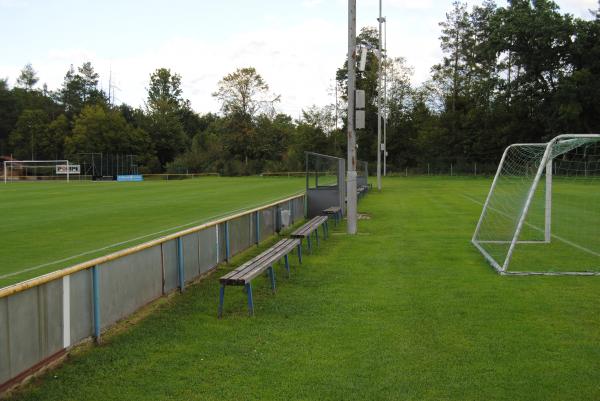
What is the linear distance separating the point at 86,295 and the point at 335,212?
422 inches

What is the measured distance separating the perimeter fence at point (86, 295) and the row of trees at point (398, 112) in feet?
161

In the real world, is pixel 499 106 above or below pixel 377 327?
above

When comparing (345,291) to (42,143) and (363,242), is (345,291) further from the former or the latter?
(42,143)

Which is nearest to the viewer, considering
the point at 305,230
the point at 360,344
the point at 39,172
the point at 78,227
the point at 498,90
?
the point at 360,344

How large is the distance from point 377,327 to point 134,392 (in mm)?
2632

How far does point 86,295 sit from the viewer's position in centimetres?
523

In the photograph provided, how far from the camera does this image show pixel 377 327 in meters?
5.91

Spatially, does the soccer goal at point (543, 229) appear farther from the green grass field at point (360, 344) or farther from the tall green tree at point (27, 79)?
the tall green tree at point (27, 79)

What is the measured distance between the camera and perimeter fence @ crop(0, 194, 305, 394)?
427 cm

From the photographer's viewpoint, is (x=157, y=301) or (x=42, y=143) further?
(x=42, y=143)

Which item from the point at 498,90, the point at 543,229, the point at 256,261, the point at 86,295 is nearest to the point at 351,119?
the point at 543,229

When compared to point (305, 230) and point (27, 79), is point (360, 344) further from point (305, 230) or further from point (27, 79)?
point (27, 79)

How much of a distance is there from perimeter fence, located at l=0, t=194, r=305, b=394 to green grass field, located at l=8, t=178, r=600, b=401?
0.18 meters

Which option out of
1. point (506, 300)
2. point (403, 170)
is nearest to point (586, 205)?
point (506, 300)
